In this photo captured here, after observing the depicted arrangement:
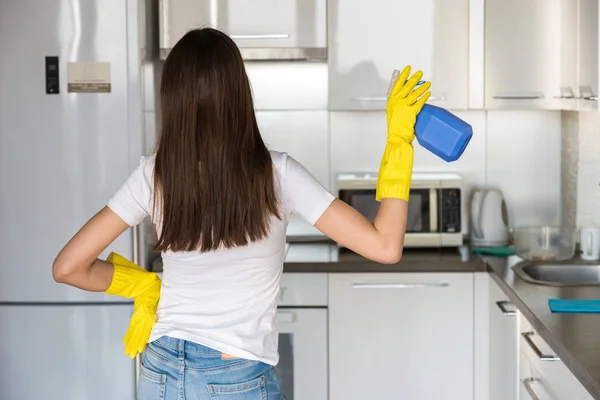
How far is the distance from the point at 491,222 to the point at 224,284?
199 cm

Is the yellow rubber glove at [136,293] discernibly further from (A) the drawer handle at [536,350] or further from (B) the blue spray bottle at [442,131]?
(A) the drawer handle at [536,350]

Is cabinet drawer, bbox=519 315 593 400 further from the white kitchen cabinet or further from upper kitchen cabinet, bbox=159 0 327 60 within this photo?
upper kitchen cabinet, bbox=159 0 327 60

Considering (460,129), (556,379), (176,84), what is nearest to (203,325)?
(176,84)

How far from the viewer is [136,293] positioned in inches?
87.0

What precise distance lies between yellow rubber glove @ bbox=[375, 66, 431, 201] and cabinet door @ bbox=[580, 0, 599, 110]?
1168 millimetres

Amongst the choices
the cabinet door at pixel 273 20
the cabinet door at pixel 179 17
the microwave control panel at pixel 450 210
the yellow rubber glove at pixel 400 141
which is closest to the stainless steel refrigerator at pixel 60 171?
the cabinet door at pixel 179 17

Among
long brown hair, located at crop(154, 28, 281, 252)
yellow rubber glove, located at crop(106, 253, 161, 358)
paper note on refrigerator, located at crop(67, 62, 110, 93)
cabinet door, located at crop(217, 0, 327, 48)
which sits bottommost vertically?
yellow rubber glove, located at crop(106, 253, 161, 358)

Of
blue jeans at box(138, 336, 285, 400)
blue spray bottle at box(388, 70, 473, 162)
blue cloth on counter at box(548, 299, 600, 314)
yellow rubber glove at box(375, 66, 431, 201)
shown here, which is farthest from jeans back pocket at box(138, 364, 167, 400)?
blue cloth on counter at box(548, 299, 600, 314)

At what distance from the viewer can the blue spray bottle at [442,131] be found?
1.93 metres

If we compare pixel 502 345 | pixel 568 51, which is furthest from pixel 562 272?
pixel 568 51

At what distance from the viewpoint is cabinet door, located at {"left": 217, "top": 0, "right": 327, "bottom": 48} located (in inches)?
137

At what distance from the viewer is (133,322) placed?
2148mm

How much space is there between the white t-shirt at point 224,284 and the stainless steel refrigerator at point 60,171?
4.72 feet

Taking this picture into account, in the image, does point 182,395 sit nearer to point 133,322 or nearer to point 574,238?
point 133,322
